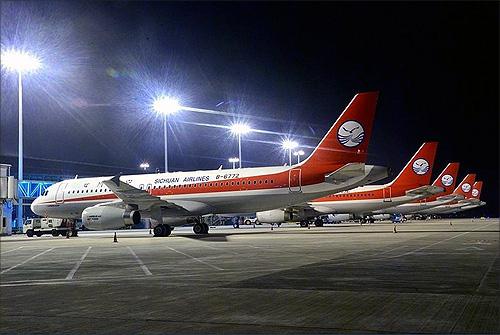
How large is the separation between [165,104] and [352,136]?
2438 cm

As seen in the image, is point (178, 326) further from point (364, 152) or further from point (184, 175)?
point (184, 175)

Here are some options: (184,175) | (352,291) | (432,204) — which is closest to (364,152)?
(184,175)

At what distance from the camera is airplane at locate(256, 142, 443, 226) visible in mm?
45906

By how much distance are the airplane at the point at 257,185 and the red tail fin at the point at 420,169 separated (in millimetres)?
19280

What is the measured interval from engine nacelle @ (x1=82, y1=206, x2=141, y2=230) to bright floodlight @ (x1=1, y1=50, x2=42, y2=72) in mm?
18807

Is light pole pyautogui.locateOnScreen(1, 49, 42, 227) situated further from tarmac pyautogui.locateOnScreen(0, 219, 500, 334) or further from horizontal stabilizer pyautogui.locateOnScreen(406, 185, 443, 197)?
Result: horizontal stabilizer pyautogui.locateOnScreen(406, 185, 443, 197)

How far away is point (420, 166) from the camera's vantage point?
153 ft

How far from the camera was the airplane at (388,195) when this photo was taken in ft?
151

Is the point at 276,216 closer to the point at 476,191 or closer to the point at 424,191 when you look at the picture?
the point at 424,191

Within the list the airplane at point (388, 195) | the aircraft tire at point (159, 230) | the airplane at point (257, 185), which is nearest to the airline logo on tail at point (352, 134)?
the airplane at point (257, 185)

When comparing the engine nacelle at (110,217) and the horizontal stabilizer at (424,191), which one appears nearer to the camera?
the engine nacelle at (110,217)

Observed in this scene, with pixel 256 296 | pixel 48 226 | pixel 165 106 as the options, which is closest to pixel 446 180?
pixel 165 106

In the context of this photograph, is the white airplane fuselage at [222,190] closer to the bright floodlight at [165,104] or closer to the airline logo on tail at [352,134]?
the airline logo on tail at [352,134]

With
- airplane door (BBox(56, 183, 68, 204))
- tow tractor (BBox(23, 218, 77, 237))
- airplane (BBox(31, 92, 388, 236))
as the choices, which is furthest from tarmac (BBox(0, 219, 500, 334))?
tow tractor (BBox(23, 218, 77, 237))
